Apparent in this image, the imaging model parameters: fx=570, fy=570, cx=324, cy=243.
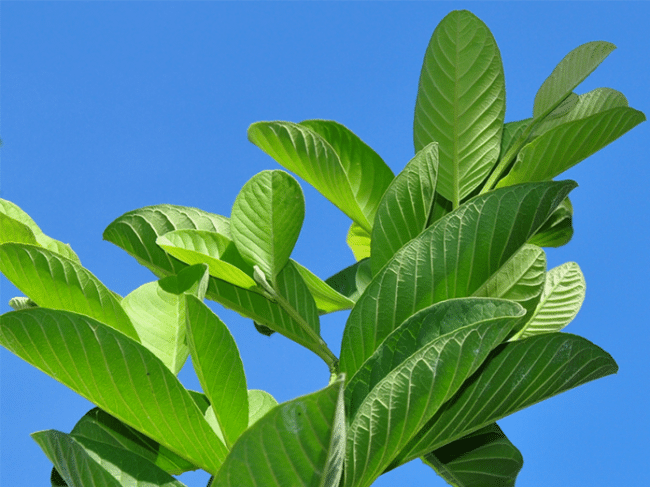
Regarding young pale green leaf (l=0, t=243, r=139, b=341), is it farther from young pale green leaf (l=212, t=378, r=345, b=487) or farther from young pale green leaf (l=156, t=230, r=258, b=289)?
young pale green leaf (l=212, t=378, r=345, b=487)

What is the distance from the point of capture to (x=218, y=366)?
33.3 inches

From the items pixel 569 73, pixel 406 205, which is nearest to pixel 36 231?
pixel 406 205

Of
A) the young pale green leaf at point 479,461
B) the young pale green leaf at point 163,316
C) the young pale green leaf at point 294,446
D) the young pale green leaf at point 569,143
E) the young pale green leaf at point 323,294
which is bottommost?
the young pale green leaf at point 294,446

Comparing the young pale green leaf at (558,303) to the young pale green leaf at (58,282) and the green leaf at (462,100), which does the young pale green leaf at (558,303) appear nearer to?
the green leaf at (462,100)

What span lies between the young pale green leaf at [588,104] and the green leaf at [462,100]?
0.12 metres

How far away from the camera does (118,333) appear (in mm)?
751

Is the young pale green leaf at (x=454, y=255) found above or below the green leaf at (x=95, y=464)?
above

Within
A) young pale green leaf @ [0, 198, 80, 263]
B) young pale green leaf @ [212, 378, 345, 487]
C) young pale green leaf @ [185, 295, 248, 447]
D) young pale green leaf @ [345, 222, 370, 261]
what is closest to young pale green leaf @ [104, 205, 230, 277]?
young pale green leaf @ [0, 198, 80, 263]

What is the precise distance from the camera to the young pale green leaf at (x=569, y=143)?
3.50 ft

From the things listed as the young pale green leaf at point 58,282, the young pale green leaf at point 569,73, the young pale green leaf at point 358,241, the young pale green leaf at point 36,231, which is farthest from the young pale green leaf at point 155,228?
the young pale green leaf at point 569,73

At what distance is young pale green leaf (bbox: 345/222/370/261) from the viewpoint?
62.4 inches

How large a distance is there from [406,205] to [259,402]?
0.44 metres

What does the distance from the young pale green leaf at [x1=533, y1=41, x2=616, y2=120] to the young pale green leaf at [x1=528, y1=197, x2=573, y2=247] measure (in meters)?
0.25

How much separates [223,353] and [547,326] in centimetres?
65
